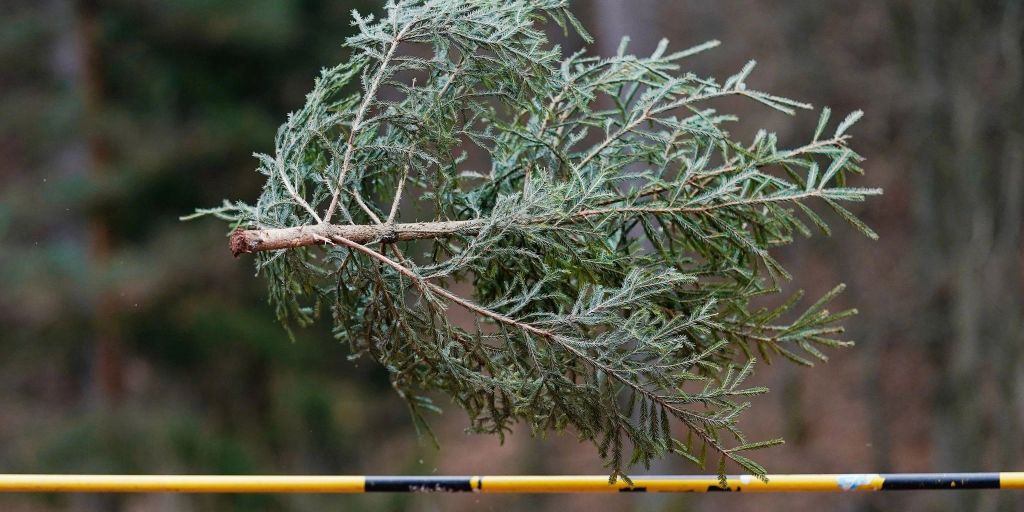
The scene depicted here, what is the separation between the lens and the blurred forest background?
332 inches

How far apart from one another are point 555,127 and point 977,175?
6044mm

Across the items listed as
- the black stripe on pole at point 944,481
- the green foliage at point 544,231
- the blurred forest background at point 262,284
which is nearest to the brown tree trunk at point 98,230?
the blurred forest background at point 262,284

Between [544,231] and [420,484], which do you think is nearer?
[544,231]

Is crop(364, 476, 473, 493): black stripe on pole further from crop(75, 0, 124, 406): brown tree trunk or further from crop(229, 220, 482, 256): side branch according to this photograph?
crop(75, 0, 124, 406): brown tree trunk

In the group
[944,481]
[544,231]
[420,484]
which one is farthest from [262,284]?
[944,481]

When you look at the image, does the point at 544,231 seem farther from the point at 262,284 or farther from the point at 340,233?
the point at 262,284

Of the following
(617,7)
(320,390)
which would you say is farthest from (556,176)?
(320,390)

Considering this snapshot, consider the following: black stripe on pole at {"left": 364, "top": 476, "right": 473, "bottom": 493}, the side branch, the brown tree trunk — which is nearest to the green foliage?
the side branch

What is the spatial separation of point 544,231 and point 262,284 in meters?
8.09

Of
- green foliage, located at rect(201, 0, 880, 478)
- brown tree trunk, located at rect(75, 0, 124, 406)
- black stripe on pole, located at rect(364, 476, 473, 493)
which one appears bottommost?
black stripe on pole, located at rect(364, 476, 473, 493)

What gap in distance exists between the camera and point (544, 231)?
3.16 metres

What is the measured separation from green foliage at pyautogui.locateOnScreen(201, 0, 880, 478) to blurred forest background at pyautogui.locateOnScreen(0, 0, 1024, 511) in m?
5.31

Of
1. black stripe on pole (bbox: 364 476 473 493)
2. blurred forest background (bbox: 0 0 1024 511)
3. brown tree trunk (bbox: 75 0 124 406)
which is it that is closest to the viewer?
black stripe on pole (bbox: 364 476 473 493)

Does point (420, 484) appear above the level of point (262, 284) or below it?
below
